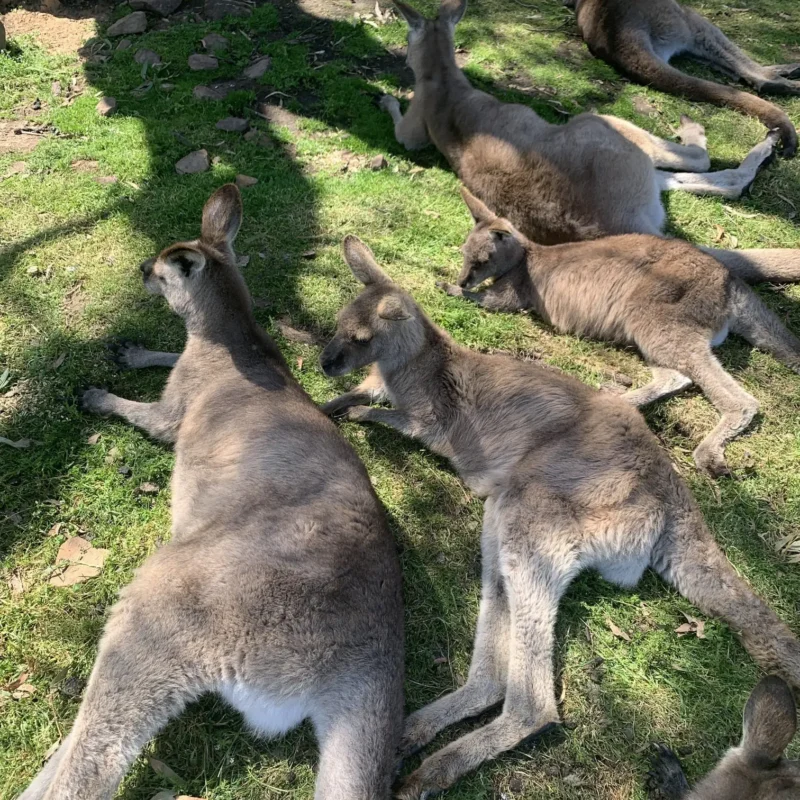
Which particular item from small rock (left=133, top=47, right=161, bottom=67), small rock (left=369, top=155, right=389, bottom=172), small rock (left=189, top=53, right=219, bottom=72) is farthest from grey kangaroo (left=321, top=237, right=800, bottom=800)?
small rock (left=133, top=47, right=161, bottom=67)

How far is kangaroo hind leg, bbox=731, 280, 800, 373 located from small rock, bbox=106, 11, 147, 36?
767cm

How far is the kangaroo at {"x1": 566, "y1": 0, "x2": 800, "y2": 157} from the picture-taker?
8.01 meters

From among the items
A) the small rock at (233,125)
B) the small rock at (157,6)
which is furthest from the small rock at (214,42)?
the small rock at (233,125)

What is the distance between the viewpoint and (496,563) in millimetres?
3891

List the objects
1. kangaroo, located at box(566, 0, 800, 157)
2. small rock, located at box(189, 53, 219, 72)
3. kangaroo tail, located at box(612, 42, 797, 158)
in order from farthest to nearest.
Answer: kangaroo, located at box(566, 0, 800, 157) → small rock, located at box(189, 53, 219, 72) → kangaroo tail, located at box(612, 42, 797, 158)

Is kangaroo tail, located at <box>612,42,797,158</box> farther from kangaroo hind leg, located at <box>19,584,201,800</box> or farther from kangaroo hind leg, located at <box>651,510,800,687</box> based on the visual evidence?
kangaroo hind leg, located at <box>19,584,201,800</box>

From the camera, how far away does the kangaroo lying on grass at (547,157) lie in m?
6.00

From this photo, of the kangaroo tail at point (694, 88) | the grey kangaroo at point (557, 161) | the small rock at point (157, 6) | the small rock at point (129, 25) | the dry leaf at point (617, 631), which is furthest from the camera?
the small rock at point (157, 6)

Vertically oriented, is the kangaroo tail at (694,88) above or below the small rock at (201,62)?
above

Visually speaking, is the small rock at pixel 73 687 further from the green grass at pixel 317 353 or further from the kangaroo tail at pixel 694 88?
the kangaroo tail at pixel 694 88

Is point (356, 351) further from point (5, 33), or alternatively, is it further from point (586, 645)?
point (5, 33)

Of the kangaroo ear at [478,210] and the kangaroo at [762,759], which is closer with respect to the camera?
the kangaroo at [762,759]

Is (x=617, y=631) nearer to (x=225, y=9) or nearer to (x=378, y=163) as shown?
(x=378, y=163)

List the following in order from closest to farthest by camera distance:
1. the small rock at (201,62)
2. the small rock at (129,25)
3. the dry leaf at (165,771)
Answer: the dry leaf at (165,771)
the small rock at (201,62)
the small rock at (129,25)
